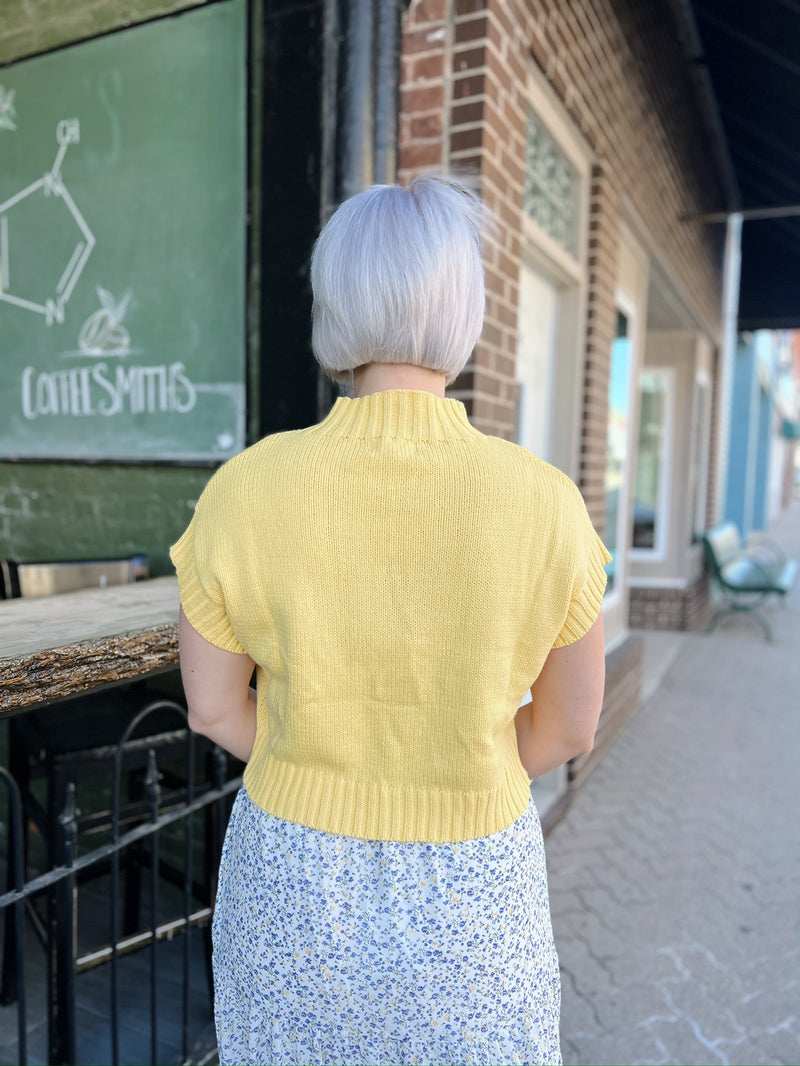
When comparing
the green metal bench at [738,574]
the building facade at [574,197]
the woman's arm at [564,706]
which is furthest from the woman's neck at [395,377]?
the green metal bench at [738,574]

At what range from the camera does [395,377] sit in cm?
110

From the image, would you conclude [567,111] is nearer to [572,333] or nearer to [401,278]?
[572,333]

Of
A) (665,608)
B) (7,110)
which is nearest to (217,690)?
(7,110)

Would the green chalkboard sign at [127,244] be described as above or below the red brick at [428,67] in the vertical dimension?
below

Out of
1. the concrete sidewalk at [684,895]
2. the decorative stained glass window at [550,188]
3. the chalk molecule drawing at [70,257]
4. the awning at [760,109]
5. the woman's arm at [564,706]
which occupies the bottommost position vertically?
the concrete sidewalk at [684,895]

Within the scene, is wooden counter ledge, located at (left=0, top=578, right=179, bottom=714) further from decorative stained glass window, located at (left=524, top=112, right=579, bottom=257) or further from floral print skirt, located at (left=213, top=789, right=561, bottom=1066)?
decorative stained glass window, located at (left=524, top=112, right=579, bottom=257)

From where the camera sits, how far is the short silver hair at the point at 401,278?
1027mm

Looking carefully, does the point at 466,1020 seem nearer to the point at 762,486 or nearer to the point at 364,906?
the point at 364,906

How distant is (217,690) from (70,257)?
2617 mm

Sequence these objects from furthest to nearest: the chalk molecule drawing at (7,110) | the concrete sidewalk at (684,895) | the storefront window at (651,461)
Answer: the storefront window at (651,461) < the chalk molecule drawing at (7,110) < the concrete sidewalk at (684,895)

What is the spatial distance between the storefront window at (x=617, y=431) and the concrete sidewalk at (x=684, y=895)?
134 centimetres

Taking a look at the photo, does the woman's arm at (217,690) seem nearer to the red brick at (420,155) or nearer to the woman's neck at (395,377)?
the woman's neck at (395,377)

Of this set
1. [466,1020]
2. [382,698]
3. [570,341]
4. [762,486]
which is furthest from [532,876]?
[762,486]

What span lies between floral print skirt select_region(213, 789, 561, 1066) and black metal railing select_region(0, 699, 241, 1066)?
722 mm
